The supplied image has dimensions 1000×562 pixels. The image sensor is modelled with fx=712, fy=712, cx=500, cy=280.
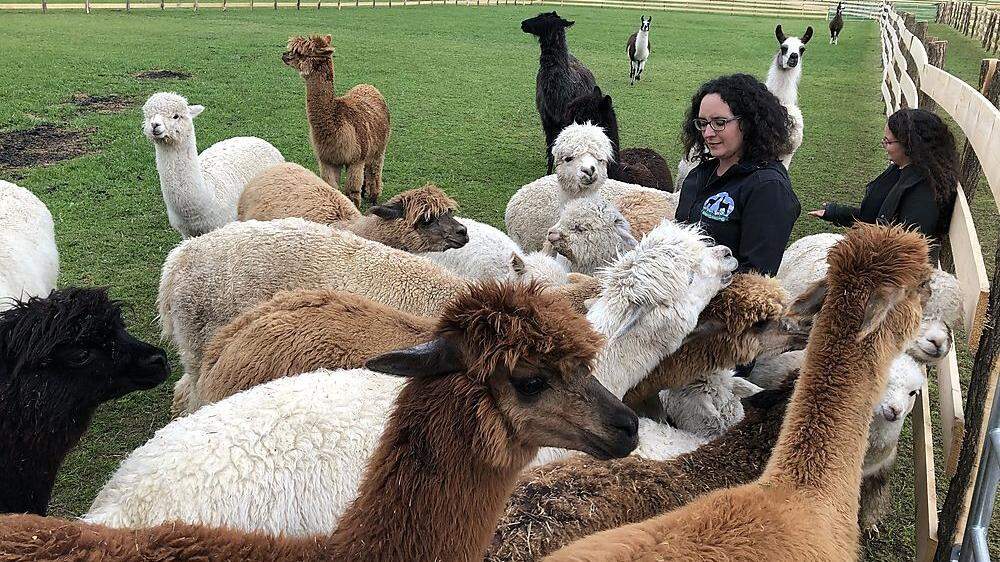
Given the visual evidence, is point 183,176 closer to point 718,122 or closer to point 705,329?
point 718,122

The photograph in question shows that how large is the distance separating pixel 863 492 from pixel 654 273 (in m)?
1.61

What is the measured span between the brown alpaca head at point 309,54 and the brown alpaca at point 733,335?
231 inches

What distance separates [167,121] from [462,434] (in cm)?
559

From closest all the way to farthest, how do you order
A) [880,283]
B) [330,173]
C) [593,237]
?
[880,283] → [593,237] → [330,173]

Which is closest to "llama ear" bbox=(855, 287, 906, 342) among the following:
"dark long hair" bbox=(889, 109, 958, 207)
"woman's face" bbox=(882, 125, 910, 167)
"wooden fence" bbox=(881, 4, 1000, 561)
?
"wooden fence" bbox=(881, 4, 1000, 561)

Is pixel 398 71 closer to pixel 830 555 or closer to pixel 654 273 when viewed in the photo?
pixel 654 273

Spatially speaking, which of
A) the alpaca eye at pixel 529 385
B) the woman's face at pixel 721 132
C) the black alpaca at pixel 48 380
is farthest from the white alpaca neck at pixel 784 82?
the black alpaca at pixel 48 380

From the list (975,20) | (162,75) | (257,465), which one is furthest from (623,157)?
(975,20)

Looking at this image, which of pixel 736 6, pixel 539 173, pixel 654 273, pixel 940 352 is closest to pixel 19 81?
pixel 539 173

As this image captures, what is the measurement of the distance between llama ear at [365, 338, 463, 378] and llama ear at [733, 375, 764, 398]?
7.27 feet

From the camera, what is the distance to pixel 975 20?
2884 centimetres

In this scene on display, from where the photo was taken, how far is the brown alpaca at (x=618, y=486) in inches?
96.8

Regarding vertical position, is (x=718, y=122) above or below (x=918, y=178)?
above

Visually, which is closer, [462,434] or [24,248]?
[462,434]
